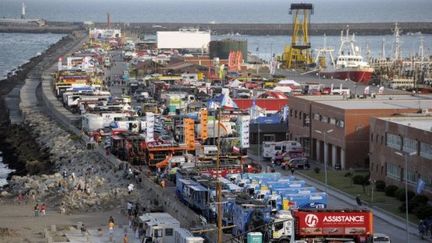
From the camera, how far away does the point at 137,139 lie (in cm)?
3925

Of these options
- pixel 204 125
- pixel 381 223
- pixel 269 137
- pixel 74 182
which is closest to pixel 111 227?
pixel 381 223

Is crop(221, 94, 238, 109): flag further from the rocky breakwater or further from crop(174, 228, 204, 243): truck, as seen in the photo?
crop(174, 228, 204, 243): truck

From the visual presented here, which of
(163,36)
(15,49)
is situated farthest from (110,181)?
(15,49)

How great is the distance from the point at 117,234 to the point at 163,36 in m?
75.9

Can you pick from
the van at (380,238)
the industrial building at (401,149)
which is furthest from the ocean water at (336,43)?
the van at (380,238)

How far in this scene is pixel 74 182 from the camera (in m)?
35.8

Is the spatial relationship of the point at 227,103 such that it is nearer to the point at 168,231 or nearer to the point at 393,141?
the point at 393,141

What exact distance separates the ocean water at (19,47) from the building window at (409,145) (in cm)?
5722

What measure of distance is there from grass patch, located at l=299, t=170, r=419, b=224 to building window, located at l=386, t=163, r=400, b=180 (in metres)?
0.58

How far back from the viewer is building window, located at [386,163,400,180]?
109ft

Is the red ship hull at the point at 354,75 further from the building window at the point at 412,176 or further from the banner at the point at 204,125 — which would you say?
the building window at the point at 412,176

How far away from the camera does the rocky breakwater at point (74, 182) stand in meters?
33.5

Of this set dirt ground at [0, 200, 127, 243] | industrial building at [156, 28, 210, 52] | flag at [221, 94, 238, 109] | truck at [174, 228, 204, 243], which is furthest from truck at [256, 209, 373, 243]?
industrial building at [156, 28, 210, 52]

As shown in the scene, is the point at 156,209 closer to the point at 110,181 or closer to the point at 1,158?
the point at 110,181
